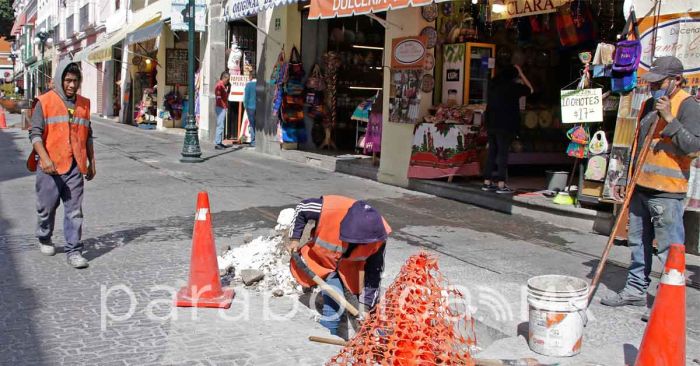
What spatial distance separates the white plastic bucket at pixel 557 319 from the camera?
14.8ft

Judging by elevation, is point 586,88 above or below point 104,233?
above

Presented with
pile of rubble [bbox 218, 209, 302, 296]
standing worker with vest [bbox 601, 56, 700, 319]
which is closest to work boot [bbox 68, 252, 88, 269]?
pile of rubble [bbox 218, 209, 302, 296]

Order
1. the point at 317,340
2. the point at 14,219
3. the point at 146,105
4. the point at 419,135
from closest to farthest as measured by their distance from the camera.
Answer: the point at 317,340, the point at 14,219, the point at 419,135, the point at 146,105

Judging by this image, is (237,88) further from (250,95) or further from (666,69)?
(666,69)

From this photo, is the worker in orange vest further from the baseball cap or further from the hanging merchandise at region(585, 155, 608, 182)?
the hanging merchandise at region(585, 155, 608, 182)

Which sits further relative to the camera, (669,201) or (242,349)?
(669,201)

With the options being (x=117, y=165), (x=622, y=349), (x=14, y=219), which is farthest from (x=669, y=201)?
(x=117, y=165)

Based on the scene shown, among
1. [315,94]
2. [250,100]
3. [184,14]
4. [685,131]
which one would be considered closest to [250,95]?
[250,100]

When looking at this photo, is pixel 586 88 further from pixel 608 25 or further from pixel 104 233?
pixel 104 233

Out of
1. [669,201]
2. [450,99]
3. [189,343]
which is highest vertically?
[450,99]

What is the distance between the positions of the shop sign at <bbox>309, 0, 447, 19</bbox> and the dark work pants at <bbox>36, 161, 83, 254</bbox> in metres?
5.17

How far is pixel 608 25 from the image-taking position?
32.7 ft

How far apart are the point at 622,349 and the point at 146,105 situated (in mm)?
26153

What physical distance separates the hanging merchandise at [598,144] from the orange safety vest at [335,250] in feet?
15.3
